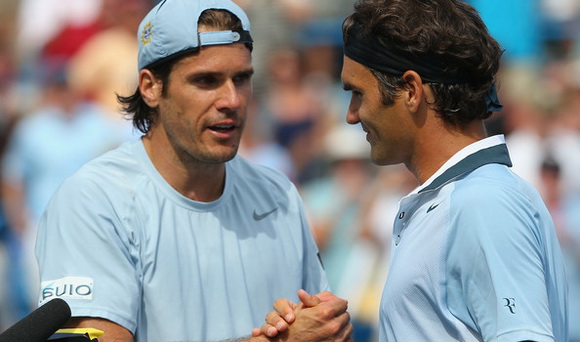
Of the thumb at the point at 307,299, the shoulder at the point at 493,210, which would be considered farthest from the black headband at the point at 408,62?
the thumb at the point at 307,299

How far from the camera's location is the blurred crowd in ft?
27.0

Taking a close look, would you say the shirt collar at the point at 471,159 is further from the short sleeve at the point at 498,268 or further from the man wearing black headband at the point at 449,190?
the short sleeve at the point at 498,268

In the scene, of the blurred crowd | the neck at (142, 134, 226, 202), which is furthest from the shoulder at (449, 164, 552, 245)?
the blurred crowd

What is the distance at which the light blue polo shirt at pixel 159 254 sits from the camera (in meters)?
3.71

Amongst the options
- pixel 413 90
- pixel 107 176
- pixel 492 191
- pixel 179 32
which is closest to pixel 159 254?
pixel 107 176

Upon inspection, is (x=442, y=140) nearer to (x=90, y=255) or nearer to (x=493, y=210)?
(x=493, y=210)

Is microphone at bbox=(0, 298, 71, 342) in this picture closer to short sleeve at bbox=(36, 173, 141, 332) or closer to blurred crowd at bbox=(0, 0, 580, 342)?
short sleeve at bbox=(36, 173, 141, 332)

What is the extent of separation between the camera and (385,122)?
11.3 feet

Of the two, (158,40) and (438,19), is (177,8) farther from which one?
(438,19)

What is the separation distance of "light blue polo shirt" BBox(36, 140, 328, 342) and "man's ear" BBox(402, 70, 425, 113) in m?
1.05

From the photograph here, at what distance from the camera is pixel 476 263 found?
299cm

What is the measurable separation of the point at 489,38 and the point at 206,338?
156cm

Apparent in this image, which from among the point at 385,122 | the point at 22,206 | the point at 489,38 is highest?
the point at 489,38

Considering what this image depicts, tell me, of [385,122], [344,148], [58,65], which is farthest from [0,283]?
[385,122]
